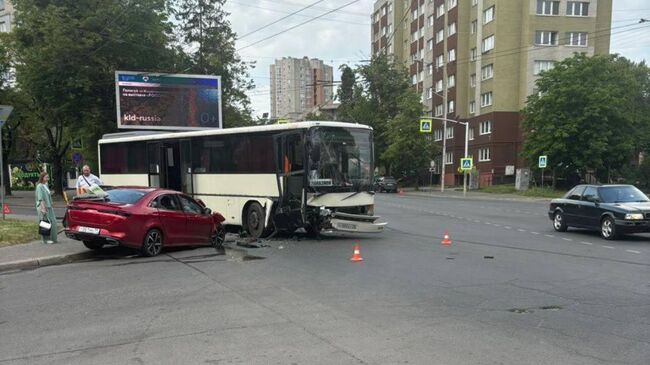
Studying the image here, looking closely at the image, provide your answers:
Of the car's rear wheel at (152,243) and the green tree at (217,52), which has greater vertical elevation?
the green tree at (217,52)

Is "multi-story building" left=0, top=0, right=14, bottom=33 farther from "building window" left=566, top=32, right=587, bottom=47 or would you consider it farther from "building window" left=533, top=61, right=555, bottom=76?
"building window" left=566, top=32, right=587, bottom=47

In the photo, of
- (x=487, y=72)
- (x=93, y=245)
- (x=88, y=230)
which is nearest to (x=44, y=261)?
(x=88, y=230)

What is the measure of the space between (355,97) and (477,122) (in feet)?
75.7

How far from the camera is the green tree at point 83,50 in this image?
27688 millimetres

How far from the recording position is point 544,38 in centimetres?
5172

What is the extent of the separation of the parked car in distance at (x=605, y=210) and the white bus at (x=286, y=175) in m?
6.50

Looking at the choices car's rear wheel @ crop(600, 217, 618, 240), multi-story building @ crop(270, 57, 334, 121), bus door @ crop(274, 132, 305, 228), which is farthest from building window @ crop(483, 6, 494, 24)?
bus door @ crop(274, 132, 305, 228)

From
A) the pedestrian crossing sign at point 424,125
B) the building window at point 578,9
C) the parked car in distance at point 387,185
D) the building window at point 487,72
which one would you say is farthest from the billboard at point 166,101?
Answer: the building window at point 578,9

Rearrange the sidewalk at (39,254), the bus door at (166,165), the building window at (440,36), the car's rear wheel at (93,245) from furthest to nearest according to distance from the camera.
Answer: the building window at (440,36)
the bus door at (166,165)
the car's rear wheel at (93,245)
the sidewalk at (39,254)

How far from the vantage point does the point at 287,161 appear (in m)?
14.7

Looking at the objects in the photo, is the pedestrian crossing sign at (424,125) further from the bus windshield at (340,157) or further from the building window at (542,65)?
the bus windshield at (340,157)

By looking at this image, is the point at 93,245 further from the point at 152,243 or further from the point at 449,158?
the point at 449,158

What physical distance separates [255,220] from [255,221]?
29mm

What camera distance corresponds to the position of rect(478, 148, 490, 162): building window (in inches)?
2169
